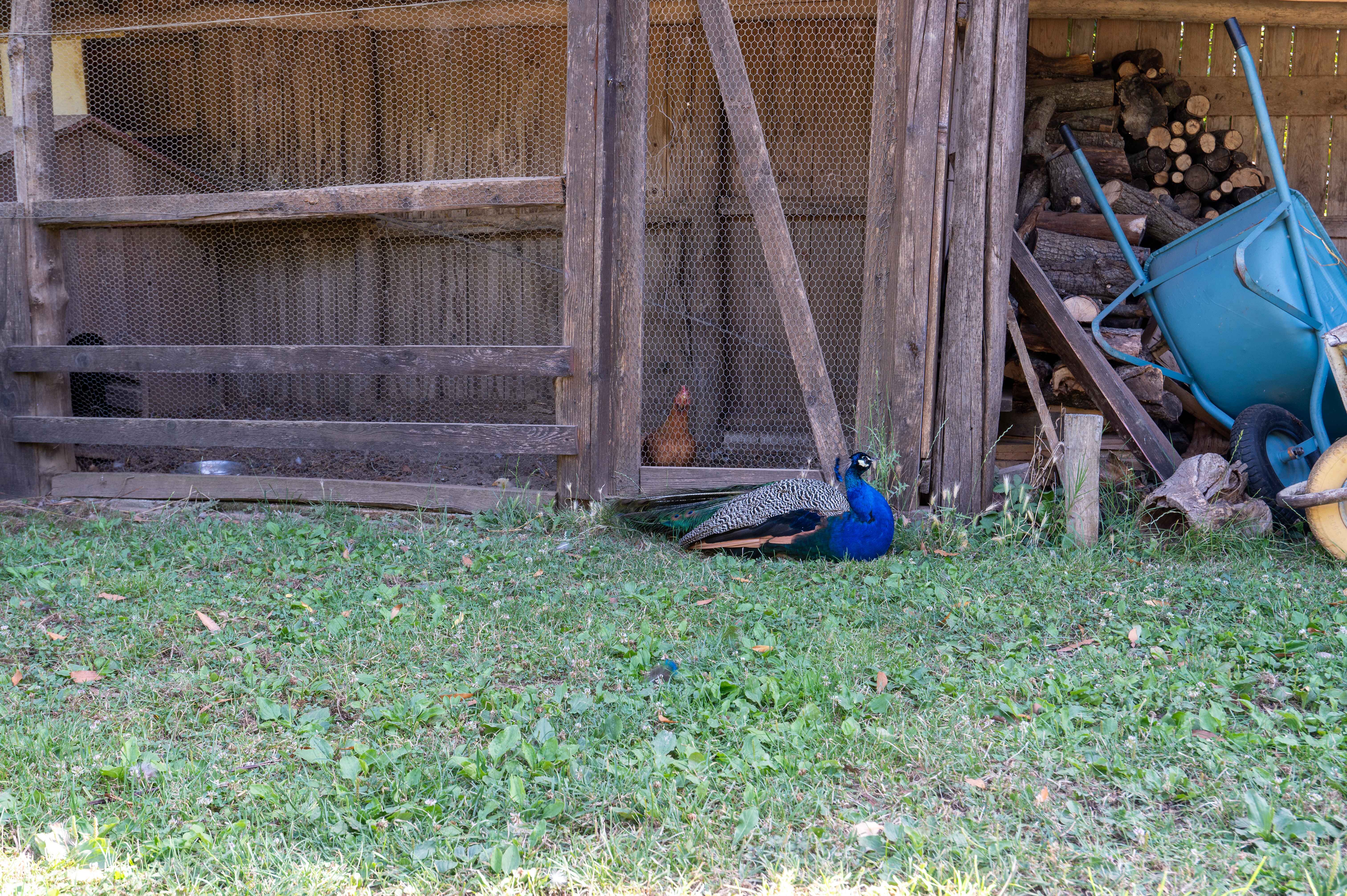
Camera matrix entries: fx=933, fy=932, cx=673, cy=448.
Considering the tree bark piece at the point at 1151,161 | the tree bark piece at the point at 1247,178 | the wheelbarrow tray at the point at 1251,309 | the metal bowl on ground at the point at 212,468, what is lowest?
the metal bowl on ground at the point at 212,468

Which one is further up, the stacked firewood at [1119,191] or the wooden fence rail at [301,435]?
the stacked firewood at [1119,191]

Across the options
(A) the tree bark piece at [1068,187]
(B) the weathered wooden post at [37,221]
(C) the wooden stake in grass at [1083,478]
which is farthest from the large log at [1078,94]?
(B) the weathered wooden post at [37,221]

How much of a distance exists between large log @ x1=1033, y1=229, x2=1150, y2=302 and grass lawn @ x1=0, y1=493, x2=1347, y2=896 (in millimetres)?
2086

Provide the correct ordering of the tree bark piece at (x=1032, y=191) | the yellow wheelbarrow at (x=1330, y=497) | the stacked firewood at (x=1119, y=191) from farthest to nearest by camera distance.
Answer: the tree bark piece at (x=1032, y=191) < the stacked firewood at (x=1119, y=191) < the yellow wheelbarrow at (x=1330, y=497)

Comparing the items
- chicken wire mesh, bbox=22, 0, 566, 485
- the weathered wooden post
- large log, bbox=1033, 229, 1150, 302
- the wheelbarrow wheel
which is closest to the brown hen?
chicken wire mesh, bbox=22, 0, 566, 485

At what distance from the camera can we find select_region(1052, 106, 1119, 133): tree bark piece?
6633 mm

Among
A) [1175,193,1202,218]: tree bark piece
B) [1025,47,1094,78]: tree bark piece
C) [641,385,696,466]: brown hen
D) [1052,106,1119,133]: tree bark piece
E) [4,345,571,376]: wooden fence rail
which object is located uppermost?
[1025,47,1094,78]: tree bark piece

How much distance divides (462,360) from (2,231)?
2.75 meters

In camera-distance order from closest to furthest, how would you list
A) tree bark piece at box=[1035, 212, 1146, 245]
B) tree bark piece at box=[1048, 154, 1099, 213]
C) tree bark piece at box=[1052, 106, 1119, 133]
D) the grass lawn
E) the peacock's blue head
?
the grass lawn < the peacock's blue head < tree bark piece at box=[1035, 212, 1146, 245] < tree bark piece at box=[1048, 154, 1099, 213] < tree bark piece at box=[1052, 106, 1119, 133]

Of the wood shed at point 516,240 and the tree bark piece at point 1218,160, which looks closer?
the wood shed at point 516,240

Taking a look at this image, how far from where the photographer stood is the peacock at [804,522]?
4051 mm

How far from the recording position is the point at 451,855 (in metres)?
1.86

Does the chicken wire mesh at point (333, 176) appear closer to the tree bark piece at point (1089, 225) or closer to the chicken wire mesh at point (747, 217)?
the chicken wire mesh at point (747, 217)

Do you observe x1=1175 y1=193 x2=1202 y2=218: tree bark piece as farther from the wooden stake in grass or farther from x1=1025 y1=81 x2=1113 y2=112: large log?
the wooden stake in grass
